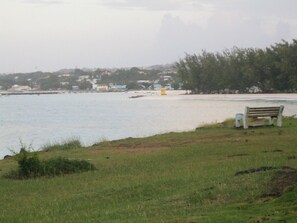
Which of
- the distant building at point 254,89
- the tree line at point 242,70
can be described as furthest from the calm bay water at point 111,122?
the distant building at point 254,89

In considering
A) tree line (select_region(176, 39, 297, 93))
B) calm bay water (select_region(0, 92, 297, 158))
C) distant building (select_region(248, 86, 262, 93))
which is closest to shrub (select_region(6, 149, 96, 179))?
calm bay water (select_region(0, 92, 297, 158))

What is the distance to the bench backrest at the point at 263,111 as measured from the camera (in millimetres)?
21625

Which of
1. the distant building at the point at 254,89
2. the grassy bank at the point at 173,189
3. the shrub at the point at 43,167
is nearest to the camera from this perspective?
the grassy bank at the point at 173,189

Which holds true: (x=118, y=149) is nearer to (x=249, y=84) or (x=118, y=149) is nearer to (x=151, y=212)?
(x=151, y=212)

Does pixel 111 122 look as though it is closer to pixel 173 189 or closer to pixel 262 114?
pixel 262 114

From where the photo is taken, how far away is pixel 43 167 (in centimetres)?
1338

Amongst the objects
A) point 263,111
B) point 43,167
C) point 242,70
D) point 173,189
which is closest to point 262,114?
point 263,111

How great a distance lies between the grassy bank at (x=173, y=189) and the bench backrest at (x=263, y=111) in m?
5.56

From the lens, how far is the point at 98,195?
10.0 meters

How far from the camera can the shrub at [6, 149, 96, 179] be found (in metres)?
13.3

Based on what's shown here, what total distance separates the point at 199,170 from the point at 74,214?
12.3ft

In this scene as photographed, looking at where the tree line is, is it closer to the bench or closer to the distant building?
the distant building

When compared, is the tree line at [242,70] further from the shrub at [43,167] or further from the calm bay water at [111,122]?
the shrub at [43,167]

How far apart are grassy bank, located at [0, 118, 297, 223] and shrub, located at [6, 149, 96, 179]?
392 millimetres
